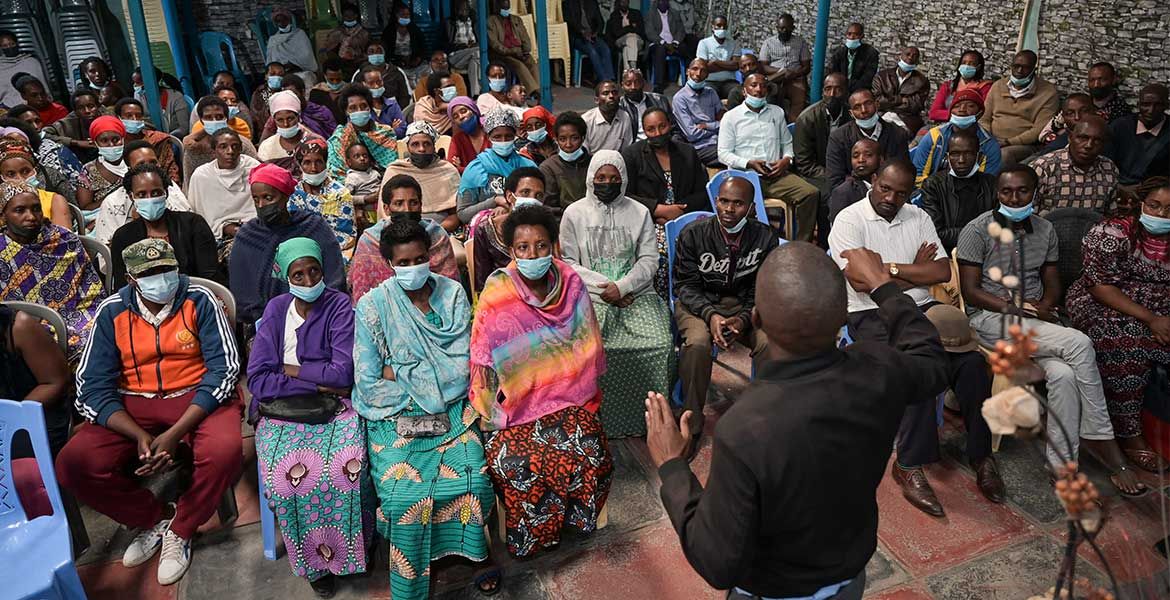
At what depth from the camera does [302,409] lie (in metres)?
3.09

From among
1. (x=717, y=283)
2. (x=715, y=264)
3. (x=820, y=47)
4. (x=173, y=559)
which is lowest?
(x=173, y=559)

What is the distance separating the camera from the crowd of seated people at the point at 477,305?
9.93 feet

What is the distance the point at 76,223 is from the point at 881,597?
4.88 metres

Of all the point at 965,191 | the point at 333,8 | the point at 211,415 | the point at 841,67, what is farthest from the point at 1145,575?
the point at 333,8

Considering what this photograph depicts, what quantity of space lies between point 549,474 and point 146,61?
707 cm

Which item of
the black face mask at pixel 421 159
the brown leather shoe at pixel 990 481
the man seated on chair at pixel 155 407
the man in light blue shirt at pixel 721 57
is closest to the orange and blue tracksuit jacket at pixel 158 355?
the man seated on chair at pixel 155 407

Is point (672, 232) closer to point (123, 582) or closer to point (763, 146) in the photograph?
point (763, 146)

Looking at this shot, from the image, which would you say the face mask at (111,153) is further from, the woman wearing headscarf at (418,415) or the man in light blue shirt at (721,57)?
the man in light blue shirt at (721,57)

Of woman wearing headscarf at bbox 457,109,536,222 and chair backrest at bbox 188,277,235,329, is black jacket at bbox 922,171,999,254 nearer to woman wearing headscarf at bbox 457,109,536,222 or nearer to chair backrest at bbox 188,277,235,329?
woman wearing headscarf at bbox 457,109,536,222

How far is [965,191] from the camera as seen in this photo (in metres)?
4.62

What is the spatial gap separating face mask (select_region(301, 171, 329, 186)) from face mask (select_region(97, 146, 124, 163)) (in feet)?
5.49

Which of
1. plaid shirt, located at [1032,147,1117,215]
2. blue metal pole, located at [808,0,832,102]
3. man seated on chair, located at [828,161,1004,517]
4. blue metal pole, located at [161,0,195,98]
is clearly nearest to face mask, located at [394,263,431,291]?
man seated on chair, located at [828,161,1004,517]

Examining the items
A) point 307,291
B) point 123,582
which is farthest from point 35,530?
point 307,291

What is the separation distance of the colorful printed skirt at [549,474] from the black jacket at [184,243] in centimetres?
219
